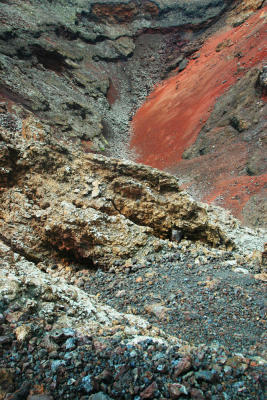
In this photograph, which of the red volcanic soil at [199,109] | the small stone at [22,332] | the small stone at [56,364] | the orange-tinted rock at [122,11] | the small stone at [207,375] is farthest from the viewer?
the orange-tinted rock at [122,11]

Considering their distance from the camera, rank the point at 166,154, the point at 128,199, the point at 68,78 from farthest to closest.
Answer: the point at 68,78 → the point at 166,154 → the point at 128,199

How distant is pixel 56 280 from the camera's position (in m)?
4.05

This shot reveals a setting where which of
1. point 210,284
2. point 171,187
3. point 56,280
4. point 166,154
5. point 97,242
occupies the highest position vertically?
point 166,154

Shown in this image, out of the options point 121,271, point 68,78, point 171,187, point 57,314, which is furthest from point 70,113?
point 57,314

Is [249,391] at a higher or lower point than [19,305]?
lower

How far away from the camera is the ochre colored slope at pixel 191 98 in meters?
25.1

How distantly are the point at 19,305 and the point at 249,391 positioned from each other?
2232 millimetres

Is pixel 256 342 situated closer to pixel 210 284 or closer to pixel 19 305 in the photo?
pixel 210 284

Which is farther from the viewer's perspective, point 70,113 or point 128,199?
point 70,113

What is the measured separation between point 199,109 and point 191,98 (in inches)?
117

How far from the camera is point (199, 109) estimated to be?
26.5 m

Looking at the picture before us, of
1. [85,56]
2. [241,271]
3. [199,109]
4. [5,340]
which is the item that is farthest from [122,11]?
[5,340]

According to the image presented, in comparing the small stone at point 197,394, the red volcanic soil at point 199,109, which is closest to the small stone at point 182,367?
the small stone at point 197,394

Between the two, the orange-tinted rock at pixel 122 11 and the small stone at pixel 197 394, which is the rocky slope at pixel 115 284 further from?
the orange-tinted rock at pixel 122 11
